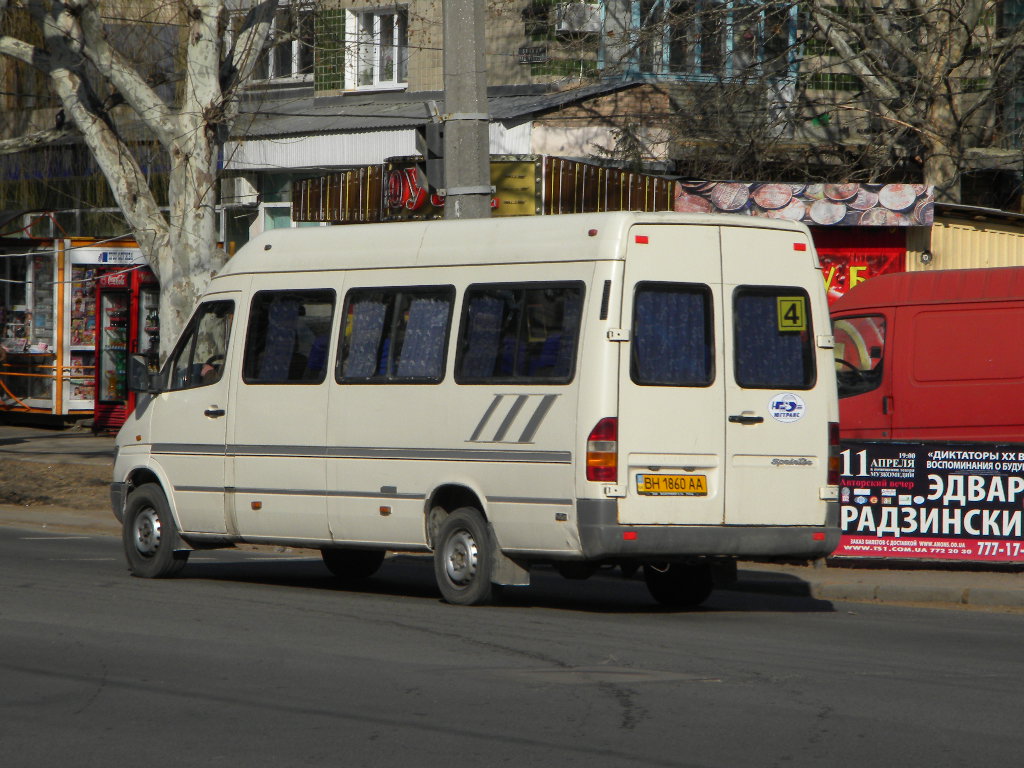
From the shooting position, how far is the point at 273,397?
11984mm

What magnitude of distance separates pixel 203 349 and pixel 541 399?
3.39 metres

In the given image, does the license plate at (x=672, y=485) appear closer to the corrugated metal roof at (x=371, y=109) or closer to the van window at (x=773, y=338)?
the van window at (x=773, y=338)

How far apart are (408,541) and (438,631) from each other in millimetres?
1636

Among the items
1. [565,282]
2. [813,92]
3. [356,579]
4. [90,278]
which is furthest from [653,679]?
[90,278]

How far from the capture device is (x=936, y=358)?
1498cm

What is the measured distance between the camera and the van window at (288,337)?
1182cm

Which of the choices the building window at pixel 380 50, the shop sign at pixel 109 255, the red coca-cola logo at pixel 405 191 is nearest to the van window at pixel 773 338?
the red coca-cola logo at pixel 405 191

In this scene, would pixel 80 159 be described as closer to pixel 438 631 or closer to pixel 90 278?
pixel 90 278

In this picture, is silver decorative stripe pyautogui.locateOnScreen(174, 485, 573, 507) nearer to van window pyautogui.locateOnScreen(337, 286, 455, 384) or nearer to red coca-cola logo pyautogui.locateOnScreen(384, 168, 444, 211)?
van window pyautogui.locateOnScreen(337, 286, 455, 384)

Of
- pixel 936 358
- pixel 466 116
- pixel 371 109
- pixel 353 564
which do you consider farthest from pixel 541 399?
pixel 371 109

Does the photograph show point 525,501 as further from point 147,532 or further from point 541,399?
point 147,532

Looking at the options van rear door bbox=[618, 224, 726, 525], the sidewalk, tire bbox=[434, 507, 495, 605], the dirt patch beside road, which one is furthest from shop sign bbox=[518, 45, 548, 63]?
tire bbox=[434, 507, 495, 605]

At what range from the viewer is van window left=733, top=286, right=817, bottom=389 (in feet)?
34.8

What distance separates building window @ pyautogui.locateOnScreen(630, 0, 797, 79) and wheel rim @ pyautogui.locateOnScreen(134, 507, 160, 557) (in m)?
10.3
